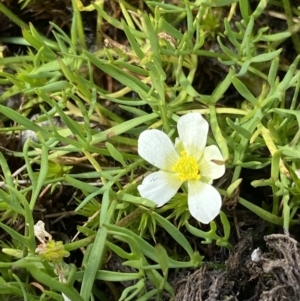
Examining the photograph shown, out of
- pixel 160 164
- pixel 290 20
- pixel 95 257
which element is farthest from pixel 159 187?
pixel 290 20

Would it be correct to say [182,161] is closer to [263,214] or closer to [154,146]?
[154,146]

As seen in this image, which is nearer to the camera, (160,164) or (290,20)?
(160,164)

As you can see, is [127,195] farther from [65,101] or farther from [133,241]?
[65,101]

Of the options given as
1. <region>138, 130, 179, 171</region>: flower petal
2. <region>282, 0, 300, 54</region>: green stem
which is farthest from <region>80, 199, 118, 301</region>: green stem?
<region>282, 0, 300, 54</region>: green stem

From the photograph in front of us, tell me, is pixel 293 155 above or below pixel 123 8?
below

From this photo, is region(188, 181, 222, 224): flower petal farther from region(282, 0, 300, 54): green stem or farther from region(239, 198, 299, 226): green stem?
region(282, 0, 300, 54): green stem

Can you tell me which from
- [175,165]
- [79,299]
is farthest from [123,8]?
[79,299]

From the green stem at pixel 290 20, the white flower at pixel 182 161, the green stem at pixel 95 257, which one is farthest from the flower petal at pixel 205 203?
the green stem at pixel 290 20
